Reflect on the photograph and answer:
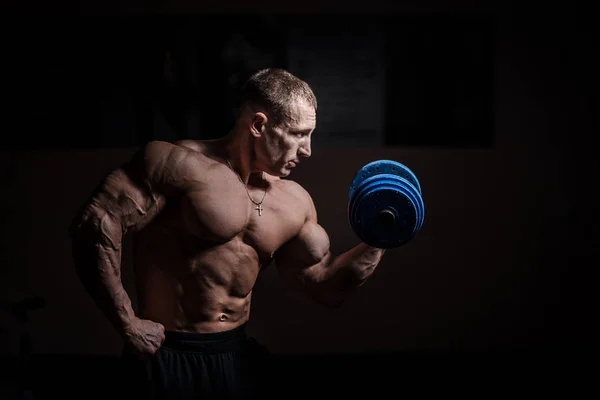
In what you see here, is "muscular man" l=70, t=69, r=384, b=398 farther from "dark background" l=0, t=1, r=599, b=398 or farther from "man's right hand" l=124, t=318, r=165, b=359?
Result: "dark background" l=0, t=1, r=599, b=398

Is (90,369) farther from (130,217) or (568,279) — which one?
(568,279)

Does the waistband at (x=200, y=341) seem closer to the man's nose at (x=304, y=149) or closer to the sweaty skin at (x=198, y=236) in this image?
the sweaty skin at (x=198, y=236)

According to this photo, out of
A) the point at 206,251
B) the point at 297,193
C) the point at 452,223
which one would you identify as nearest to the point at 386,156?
the point at 452,223

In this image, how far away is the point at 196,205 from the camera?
1.67 metres

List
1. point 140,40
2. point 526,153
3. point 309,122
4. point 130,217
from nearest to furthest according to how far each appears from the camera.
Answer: point 130,217
point 309,122
point 140,40
point 526,153

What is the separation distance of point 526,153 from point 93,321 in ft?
6.10

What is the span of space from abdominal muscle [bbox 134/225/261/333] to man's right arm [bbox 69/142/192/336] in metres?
0.10

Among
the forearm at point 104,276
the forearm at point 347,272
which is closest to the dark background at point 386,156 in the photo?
the forearm at point 347,272

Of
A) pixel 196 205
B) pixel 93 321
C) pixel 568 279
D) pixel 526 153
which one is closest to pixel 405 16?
pixel 526 153

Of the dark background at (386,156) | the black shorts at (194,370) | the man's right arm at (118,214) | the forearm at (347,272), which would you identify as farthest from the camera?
the dark background at (386,156)

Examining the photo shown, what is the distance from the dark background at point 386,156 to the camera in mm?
2773

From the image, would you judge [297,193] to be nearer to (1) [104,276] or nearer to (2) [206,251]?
(2) [206,251]

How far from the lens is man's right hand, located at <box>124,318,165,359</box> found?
5.42ft

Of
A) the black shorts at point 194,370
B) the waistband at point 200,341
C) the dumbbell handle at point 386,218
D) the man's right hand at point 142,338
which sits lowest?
the black shorts at point 194,370
